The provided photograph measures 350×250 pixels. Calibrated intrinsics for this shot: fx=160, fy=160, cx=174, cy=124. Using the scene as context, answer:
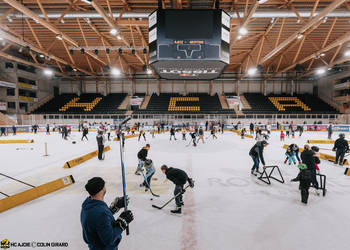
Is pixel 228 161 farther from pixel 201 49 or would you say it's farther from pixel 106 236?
pixel 106 236

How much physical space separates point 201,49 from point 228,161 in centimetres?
594

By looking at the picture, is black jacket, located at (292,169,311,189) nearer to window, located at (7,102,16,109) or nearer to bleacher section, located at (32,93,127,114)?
bleacher section, located at (32,93,127,114)

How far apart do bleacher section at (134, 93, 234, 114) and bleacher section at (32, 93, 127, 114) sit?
654 cm

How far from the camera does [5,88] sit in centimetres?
2797

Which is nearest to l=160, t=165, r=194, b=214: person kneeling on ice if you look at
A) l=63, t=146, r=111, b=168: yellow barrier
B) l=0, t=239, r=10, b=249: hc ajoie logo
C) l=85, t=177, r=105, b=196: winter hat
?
l=85, t=177, r=105, b=196: winter hat

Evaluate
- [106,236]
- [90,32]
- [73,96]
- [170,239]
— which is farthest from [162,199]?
[73,96]

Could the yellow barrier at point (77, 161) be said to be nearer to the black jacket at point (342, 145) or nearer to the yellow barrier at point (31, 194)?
the yellow barrier at point (31, 194)

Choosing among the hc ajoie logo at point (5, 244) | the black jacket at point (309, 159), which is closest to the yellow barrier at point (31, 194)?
the hc ajoie logo at point (5, 244)

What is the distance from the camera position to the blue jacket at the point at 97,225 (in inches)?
66.3

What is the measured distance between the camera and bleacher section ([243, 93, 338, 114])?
30.5 m

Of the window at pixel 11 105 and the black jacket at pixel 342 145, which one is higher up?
the window at pixel 11 105

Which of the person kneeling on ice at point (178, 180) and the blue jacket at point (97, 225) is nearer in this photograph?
the blue jacket at point (97, 225)

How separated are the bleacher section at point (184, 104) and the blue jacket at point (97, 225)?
28505 mm

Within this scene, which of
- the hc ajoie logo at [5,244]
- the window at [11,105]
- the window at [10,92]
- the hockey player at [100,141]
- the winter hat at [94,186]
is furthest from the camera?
the window at [10,92]
